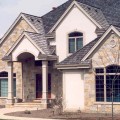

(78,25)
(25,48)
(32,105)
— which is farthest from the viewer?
(78,25)

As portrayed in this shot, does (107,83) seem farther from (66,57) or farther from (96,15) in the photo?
(96,15)

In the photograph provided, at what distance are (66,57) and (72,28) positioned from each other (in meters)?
2.55

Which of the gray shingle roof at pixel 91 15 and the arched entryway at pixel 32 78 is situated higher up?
the gray shingle roof at pixel 91 15

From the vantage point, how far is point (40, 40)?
37.6 metres

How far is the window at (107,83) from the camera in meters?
29.5

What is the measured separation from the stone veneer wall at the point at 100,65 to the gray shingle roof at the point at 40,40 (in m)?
7.08

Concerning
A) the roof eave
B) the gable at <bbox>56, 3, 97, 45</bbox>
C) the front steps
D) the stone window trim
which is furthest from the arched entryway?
the roof eave

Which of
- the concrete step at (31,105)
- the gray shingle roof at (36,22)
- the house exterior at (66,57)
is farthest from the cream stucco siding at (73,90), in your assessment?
the gray shingle roof at (36,22)

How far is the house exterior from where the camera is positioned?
29.8 m

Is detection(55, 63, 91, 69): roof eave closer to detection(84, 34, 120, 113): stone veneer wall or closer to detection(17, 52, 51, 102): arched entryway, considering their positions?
detection(84, 34, 120, 113): stone veneer wall

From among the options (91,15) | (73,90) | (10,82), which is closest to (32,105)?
(10,82)

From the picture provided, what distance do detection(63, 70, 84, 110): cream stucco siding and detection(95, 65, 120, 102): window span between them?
162cm

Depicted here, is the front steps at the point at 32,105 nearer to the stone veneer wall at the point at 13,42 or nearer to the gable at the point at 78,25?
the stone veneer wall at the point at 13,42

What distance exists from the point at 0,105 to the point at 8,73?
3520 millimetres
